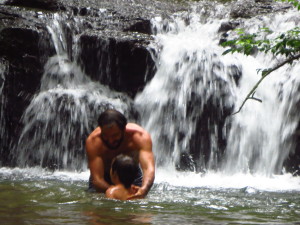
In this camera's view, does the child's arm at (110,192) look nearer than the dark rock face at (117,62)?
Yes

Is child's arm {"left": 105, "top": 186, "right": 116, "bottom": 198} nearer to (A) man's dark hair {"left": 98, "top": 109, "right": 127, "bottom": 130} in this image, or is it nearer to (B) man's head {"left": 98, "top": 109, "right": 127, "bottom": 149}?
(B) man's head {"left": 98, "top": 109, "right": 127, "bottom": 149}

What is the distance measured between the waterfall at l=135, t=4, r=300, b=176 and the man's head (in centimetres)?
469

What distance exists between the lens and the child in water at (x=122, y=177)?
5.63 m

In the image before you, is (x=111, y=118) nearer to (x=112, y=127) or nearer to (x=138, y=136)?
(x=112, y=127)

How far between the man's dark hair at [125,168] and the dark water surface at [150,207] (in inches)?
9.8

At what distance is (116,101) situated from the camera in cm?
1155

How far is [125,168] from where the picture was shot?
5633 millimetres

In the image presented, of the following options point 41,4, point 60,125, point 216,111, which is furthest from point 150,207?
point 41,4

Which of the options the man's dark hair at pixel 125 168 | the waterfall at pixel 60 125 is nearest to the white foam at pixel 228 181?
the waterfall at pixel 60 125

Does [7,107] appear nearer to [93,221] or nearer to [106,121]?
[106,121]

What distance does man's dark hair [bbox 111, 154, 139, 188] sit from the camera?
18.5ft

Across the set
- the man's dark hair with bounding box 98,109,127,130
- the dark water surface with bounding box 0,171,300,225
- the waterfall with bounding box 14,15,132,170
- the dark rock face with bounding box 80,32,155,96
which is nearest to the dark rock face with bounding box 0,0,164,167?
the dark rock face with bounding box 80,32,155,96

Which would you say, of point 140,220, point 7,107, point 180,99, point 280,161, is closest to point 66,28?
point 7,107

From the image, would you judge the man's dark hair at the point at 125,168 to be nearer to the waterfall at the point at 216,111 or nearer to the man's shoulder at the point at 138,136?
the man's shoulder at the point at 138,136
